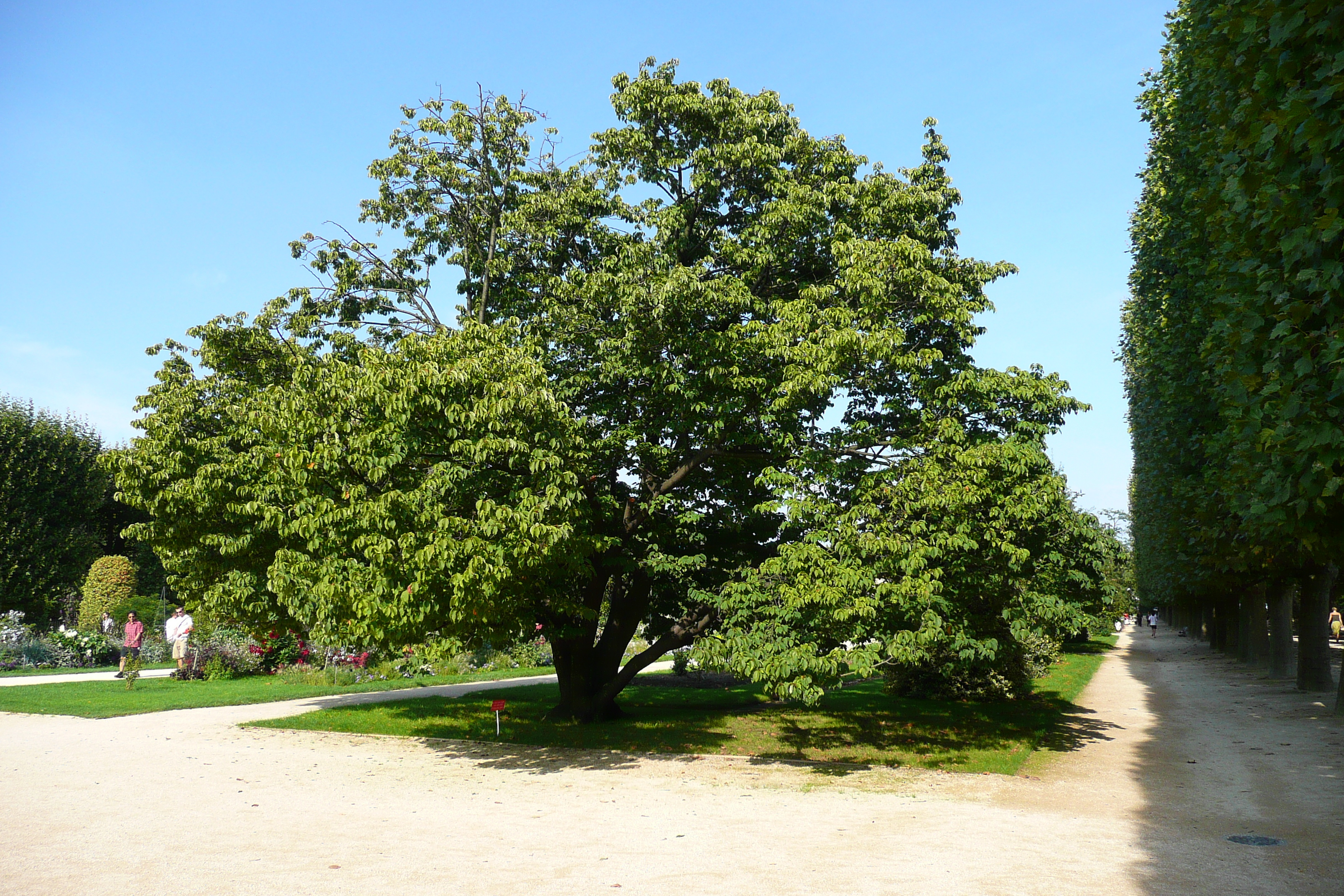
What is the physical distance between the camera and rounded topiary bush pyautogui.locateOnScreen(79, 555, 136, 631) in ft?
113

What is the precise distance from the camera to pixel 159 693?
2208cm

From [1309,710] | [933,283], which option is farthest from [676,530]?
[1309,710]

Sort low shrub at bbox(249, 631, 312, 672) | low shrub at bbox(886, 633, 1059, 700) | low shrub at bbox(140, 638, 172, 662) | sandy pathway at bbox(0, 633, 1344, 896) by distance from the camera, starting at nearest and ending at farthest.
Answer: sandy pathway at bbox(0, 633, 1344, 896)
low shrub at bbox(886, 633, 1059, 700)
low shrub at bbox(249, 631, 312, 672)
low shrub at bbox(140, 638, 172, 662)

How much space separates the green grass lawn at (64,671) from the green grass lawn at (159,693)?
386cm

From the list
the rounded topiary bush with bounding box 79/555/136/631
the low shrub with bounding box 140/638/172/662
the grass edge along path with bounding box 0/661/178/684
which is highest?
the rounded topiary bush with bounding box 79/555/136/631

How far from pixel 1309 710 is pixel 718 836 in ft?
53.5

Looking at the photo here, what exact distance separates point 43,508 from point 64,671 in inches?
383

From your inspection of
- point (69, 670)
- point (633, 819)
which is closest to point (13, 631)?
point (69, 670)

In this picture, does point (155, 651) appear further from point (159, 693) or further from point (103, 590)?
point (159, 693)

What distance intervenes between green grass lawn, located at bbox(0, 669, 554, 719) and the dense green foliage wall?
41.7ft

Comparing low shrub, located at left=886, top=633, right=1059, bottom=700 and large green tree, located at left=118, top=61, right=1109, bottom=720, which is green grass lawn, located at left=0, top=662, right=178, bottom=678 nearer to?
large green tree, located at left=118, top=61, right=1109, bottom=720

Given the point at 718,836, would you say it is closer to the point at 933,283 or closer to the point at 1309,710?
the point at 933,283

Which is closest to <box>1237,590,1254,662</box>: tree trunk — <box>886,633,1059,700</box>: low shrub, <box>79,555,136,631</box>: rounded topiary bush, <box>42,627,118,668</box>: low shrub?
<box>886,633,1059,700</box>: low shrub

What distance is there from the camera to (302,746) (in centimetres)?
1524
